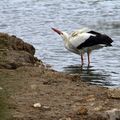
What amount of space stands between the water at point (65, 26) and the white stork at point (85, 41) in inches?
11.0

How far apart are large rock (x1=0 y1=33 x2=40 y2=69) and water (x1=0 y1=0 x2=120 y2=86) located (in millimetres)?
662

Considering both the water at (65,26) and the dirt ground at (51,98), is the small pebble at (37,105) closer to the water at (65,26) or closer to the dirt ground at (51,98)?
the dirt ground at (51,98)

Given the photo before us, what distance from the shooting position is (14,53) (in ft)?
37.7

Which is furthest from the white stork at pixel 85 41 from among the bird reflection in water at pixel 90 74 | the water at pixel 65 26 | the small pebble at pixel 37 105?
the small pebble at pixel 37 105

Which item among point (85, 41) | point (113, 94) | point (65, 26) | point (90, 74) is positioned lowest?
point (65, 26)

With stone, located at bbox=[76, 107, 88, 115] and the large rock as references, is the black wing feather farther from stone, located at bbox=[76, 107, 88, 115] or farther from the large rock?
stone, located at bbox=[76, 107, 88, 115]

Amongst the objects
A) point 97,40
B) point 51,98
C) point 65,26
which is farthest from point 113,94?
point 65,26

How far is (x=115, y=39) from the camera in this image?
16.4 metres

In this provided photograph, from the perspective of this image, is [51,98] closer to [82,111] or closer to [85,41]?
[82,111]

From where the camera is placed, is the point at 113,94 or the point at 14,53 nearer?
the point at 113,94

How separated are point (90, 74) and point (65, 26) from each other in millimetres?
7066

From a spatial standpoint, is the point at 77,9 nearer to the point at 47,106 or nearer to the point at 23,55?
the point at 23,55

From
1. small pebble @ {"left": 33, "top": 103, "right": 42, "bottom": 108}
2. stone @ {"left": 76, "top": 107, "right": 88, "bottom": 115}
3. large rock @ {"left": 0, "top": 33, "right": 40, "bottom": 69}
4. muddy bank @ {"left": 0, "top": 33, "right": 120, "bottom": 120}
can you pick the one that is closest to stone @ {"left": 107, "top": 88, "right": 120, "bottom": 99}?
muddy bank @ {"left": 0, "top": 33, "right": 120, "bottom": 120}

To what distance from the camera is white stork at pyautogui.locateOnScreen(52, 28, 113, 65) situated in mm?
13289
